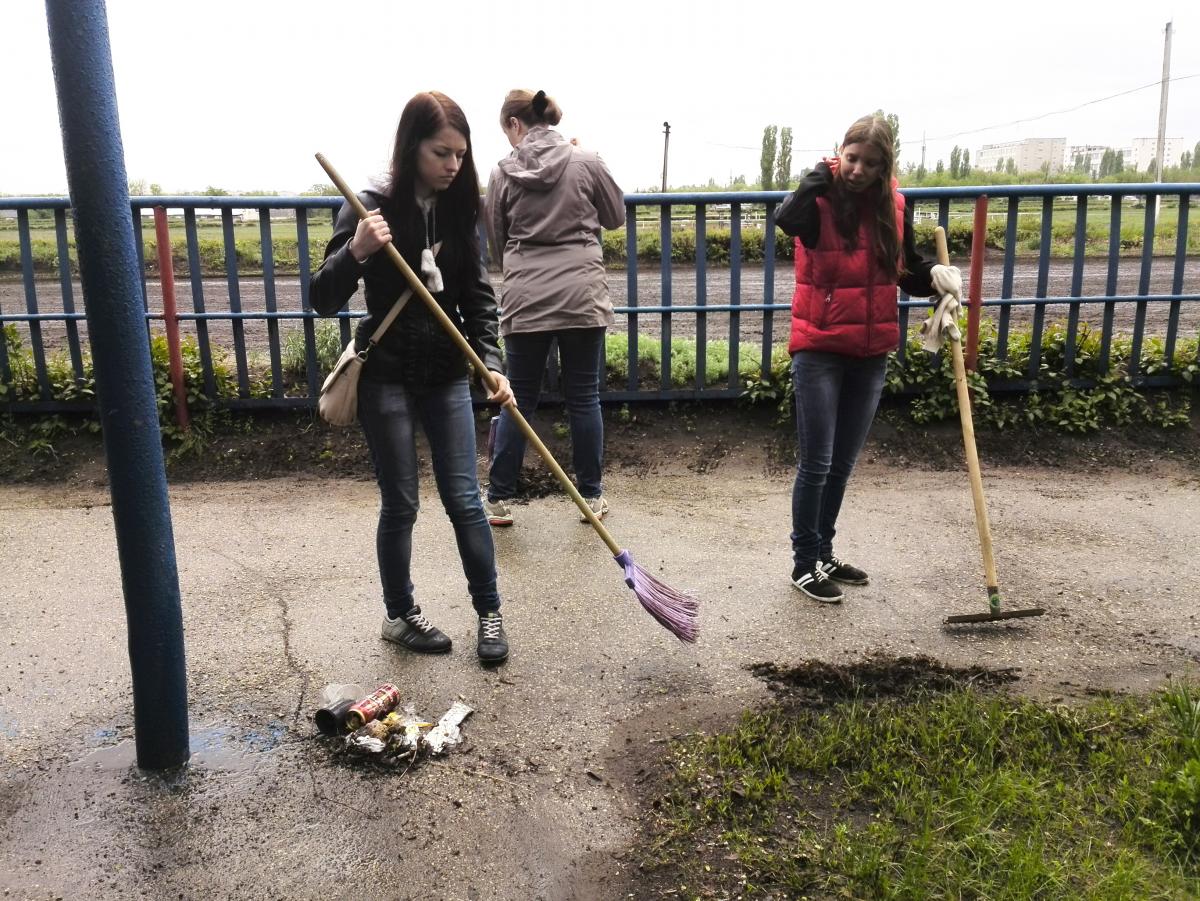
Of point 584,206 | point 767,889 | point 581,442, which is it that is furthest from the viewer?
point 581,442

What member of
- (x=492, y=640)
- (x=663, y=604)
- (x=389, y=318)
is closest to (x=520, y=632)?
(x=492, y=640)

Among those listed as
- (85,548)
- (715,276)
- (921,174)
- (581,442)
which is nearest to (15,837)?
(85,548)

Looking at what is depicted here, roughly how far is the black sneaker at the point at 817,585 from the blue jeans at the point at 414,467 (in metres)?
1.30

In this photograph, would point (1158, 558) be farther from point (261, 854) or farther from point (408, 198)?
point (261, 854)

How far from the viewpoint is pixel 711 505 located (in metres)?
5.51

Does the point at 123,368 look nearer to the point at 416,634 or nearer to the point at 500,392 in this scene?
the point at 500,392

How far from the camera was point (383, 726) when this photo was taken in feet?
10.4

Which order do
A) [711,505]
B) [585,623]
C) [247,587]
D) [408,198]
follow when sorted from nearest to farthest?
[408,198], [585,623], [247,587], [711,505]

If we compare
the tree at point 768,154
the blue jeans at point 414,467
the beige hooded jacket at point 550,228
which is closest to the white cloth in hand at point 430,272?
the blue jeans at point 414,467

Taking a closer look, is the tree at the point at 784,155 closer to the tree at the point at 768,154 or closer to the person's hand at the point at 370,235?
the tree at the point at 768,154

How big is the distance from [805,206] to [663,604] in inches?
60.3

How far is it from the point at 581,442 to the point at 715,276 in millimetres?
12735

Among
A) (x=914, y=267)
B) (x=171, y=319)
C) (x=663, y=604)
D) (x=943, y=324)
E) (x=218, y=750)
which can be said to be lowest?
(x=218, y=750)

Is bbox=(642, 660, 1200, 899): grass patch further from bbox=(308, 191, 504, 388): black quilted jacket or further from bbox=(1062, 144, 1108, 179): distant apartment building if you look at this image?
bbox=(1062, 144, 1108, 179): distant apartment building
